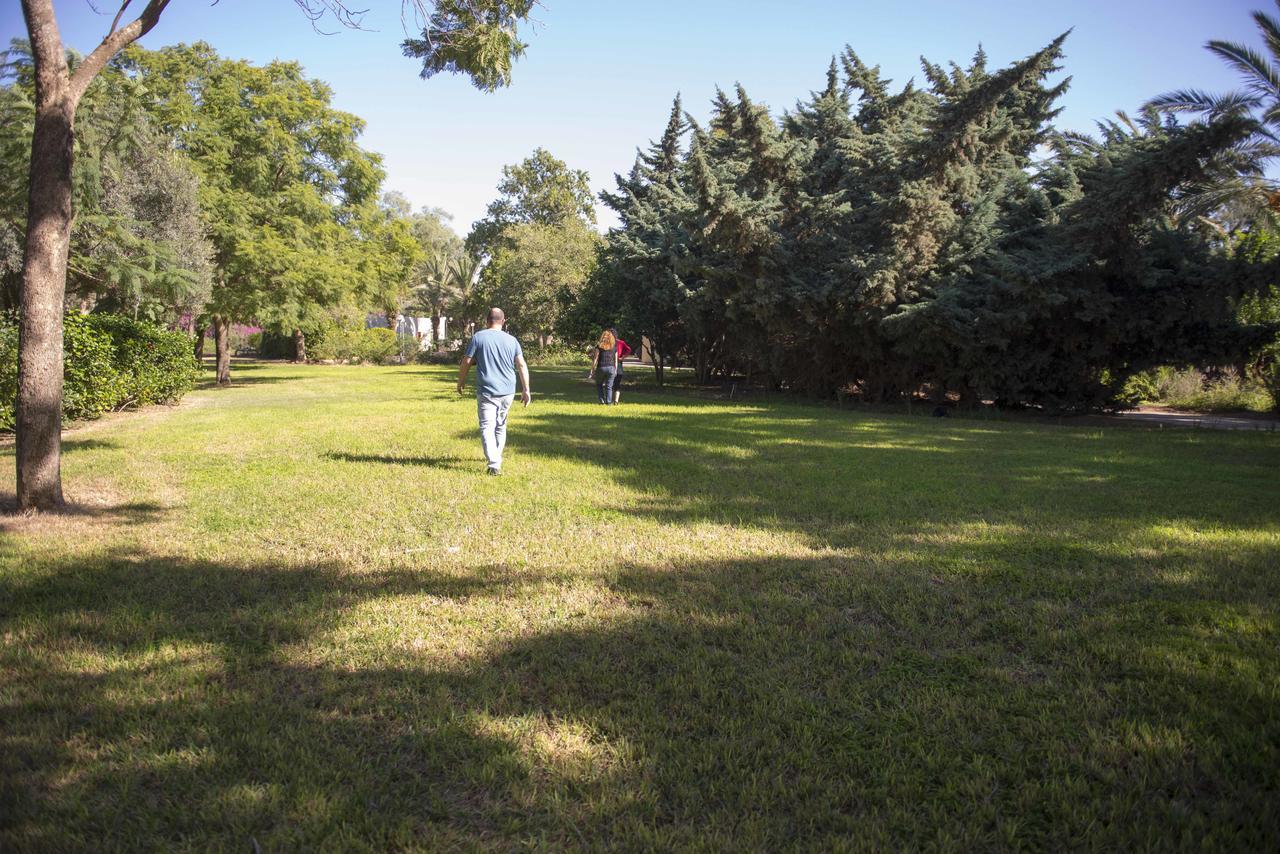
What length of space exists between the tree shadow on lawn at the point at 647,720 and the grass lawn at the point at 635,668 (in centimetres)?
2

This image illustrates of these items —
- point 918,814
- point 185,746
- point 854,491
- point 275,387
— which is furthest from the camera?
point 275,387

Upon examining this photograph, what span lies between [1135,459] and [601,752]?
1012 cm

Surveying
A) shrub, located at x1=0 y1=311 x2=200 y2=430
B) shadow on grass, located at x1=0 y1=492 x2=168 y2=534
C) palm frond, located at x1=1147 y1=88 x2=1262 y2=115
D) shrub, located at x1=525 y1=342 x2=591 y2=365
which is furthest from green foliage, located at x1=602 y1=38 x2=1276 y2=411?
shrub, located at x1=525 y1=342 x2=591 y2=365

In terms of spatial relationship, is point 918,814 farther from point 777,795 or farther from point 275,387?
point 275,387

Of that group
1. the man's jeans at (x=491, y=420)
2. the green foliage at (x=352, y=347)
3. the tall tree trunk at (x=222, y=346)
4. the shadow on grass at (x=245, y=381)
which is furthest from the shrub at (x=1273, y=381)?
the green foliage at (x=352, y=347)

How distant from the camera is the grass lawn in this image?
8.27 feet

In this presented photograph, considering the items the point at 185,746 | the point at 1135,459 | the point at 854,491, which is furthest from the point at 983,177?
the point at 185,746

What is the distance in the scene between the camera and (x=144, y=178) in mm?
16969

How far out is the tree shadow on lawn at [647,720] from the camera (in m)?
2.48

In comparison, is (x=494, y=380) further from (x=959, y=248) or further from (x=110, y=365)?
(x=959, y=248)

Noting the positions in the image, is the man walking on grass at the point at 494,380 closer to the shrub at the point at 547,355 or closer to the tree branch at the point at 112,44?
the tree branch at the point at 112,44

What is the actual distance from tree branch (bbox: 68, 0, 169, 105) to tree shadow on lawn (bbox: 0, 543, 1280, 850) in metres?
4.07

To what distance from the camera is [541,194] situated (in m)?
56.1

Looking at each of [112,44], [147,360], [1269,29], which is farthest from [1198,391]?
[147,360]
